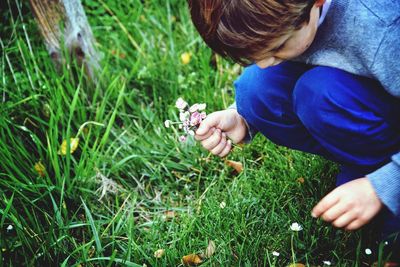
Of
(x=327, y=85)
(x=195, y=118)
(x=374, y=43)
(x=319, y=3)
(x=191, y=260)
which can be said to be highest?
(x=319, y=3)

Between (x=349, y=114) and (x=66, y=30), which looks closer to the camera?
(x=349, y=114)

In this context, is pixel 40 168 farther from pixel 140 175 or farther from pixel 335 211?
pixel 335 211

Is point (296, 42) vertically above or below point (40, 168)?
above

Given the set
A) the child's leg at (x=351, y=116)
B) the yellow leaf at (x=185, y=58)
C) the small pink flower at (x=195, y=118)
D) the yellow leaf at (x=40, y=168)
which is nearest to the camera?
the child's leg at (x=351, y=116)

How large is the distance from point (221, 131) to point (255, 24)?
51 centimetres

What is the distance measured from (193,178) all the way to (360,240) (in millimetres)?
733

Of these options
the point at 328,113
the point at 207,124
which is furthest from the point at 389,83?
the point at 207,124

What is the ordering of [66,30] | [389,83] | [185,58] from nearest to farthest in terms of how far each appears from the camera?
1. [389,83]
2. [66,30]
3. [185,58]

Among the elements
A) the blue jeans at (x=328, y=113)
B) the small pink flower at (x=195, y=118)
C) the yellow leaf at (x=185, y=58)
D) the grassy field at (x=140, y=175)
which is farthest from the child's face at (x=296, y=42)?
the yellow leaf at (x=185, y=58)

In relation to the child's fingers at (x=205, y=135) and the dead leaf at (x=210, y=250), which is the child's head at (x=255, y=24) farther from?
the dead leaf at (x=210, y=250)

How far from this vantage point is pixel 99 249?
1695 mm

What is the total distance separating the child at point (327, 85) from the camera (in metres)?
1.28

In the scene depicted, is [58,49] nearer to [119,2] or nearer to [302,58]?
[119,2]

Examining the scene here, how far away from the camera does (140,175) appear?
2127 millimetres
